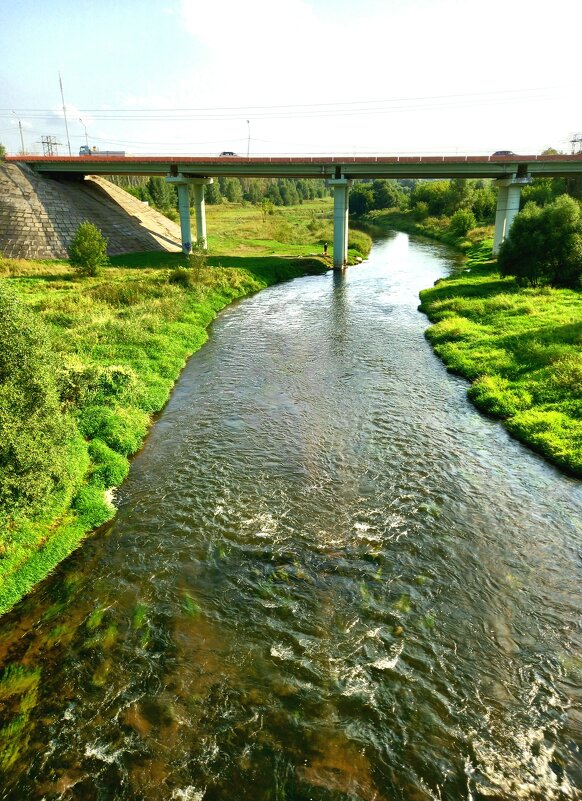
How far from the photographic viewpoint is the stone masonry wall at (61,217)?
6388 cm

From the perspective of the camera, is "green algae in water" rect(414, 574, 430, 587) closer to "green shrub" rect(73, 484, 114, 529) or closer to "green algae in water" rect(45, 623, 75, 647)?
"green algae in water" rect(45, 623, 75, 647)

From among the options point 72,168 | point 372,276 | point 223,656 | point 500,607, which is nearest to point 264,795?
point 223,656

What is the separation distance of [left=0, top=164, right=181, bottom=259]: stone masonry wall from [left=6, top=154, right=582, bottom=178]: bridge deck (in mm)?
3602

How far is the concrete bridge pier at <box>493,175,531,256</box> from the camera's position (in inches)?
2539

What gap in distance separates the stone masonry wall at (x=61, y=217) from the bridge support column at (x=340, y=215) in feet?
81.8

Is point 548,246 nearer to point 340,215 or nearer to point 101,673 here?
point 340,215

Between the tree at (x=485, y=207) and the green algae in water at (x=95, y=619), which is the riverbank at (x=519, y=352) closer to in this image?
the green algae in water at (x=95, y=619)

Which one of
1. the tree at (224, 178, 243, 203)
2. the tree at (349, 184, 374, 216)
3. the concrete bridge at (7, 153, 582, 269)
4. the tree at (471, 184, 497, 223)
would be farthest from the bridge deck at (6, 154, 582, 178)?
the tree at (224, 178, 243, 203)

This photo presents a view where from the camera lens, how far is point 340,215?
6831 cm

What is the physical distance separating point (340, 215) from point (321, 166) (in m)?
6.71

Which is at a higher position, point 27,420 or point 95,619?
point 27,420

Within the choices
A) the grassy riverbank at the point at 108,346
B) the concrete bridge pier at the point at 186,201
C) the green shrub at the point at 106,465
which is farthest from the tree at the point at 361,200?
the green shrub at the point at 106,465

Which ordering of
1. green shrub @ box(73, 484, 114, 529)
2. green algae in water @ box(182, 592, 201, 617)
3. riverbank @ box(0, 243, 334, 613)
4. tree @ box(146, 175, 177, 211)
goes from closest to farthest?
1. green algae in water @ box(182, 592, 201, 617)
2. riverbank @ box(0, 243, 334, 613)
3. green shrub @ box(73, 484, 114, 529)
4. tree @ box(146, 175, 177, 211)

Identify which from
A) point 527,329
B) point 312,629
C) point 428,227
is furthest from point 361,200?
point 312,629
